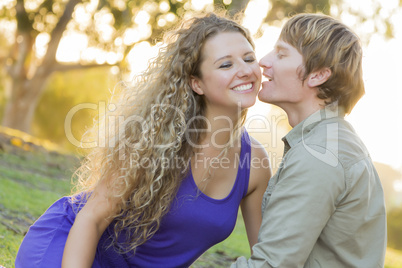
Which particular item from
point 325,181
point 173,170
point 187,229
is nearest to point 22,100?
point 173,170

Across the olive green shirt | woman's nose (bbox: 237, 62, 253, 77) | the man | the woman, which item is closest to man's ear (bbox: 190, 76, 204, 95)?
the woman

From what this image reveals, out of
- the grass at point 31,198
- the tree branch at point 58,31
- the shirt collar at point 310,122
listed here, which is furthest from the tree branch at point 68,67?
the shirt collar at point 310,122

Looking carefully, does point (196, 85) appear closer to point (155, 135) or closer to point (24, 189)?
point (155, 135)

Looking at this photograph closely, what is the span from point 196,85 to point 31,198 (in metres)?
3.72

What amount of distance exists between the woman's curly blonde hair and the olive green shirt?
0.79 metres

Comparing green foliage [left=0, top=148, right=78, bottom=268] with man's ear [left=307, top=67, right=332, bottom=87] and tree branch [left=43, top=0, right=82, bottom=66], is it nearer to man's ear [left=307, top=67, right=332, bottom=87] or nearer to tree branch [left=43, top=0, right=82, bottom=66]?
man's ear [left=307, top=67, right=332, bottom=87]

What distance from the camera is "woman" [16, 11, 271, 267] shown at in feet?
9.78

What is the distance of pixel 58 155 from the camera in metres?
10.9

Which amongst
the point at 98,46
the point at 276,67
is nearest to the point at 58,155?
the point at 98,46

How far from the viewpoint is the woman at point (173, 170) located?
2980 mm

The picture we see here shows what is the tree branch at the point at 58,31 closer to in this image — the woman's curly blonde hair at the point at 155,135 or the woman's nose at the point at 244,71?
the woman's curly blonde hair at the point at 155,135

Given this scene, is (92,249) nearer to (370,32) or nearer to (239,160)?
(239,160)

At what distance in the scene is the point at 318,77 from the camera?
9.53ft

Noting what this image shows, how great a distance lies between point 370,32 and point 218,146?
9537 millimetres
